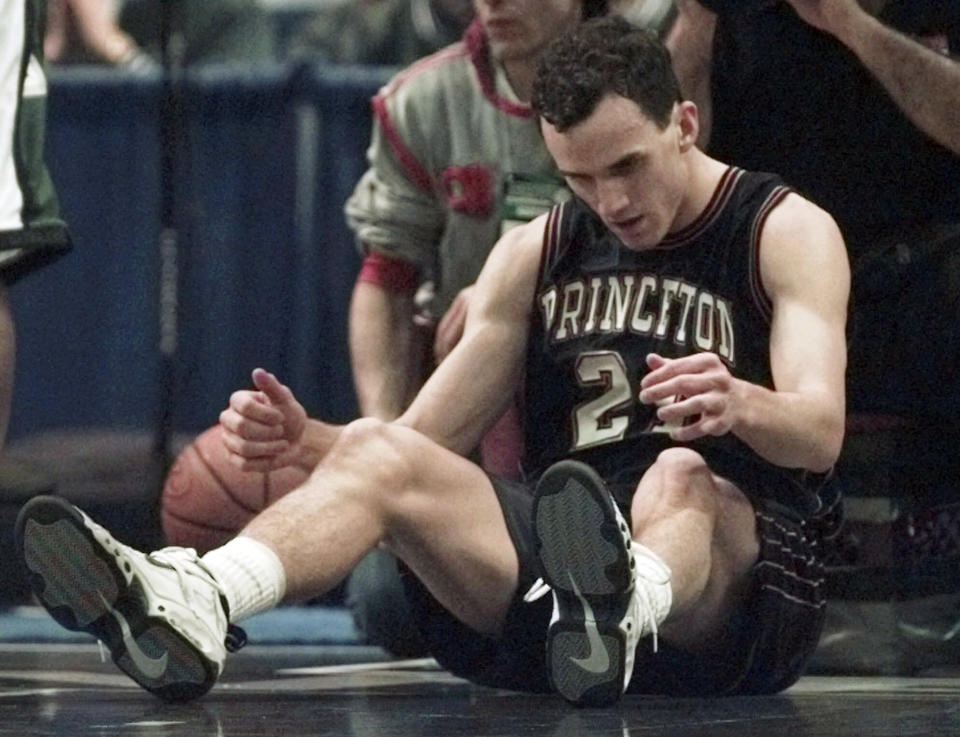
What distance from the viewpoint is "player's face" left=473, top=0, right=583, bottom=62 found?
3.71 meters

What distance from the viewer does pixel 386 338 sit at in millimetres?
3994

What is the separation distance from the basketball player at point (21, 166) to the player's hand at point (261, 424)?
0.69 m

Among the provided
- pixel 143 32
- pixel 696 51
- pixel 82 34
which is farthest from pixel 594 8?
pixel 143 32

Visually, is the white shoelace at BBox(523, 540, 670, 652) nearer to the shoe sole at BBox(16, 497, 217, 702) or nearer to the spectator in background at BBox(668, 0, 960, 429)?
the shoe sole at BBox(16, 497, 217, 702)

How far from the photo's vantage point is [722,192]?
2979 mm

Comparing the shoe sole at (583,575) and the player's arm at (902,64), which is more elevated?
the player's arm at (902,64)

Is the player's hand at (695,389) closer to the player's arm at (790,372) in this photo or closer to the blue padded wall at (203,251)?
the player's arm at (790,372)

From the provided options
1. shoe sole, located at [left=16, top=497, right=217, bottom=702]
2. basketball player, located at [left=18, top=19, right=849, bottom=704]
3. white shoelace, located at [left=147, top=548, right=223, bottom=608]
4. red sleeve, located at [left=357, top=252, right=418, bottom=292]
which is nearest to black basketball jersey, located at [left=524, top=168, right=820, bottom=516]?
basketball player, located at [left=18, top=19, right=849, bottom=704]

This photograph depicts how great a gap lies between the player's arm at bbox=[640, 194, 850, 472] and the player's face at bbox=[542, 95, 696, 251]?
0.16 m

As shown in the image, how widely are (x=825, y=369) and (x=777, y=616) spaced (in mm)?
357

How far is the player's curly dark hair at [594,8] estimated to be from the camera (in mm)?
3779

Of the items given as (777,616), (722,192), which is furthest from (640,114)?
(777,616)

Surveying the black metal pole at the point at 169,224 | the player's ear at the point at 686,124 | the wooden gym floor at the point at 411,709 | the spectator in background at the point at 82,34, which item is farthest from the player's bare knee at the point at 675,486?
the spectator in background at the point at 82,34

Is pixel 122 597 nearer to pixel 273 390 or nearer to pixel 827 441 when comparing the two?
pixel 273 390
